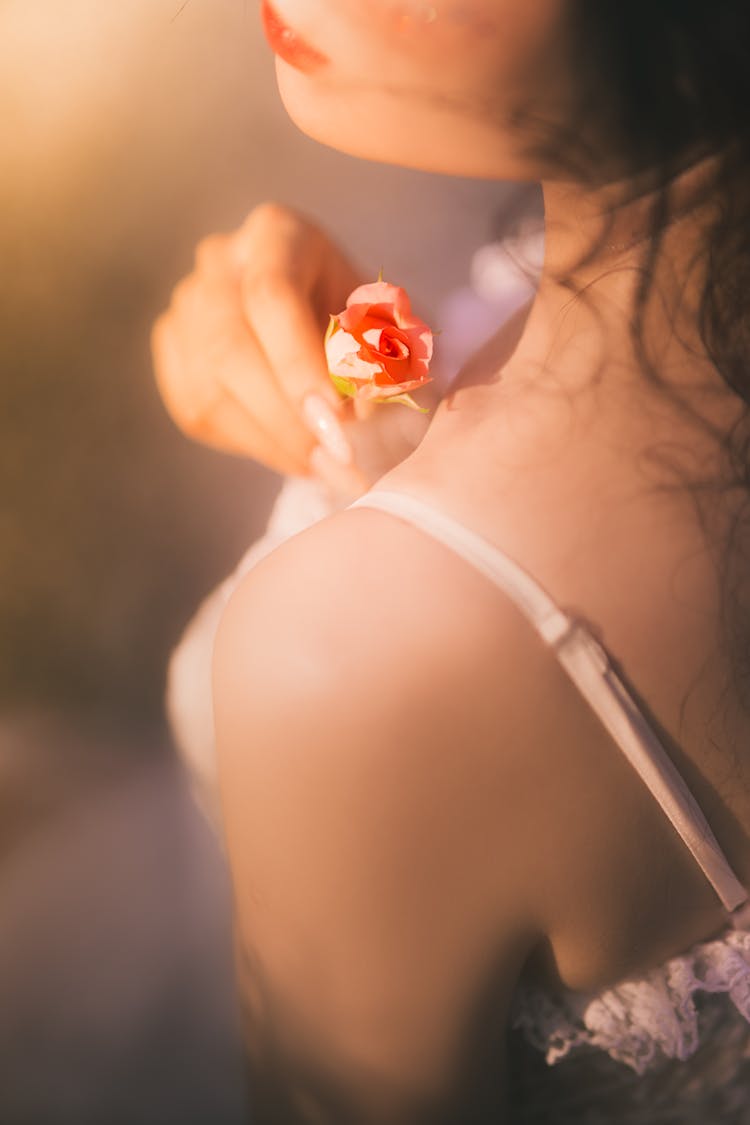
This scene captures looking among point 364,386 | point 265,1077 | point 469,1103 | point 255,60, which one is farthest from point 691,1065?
point 255,60

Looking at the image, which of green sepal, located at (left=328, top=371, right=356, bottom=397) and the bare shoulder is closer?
the bare shoulder

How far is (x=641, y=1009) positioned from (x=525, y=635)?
298mm

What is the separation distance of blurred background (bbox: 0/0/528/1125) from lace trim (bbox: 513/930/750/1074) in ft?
0.99

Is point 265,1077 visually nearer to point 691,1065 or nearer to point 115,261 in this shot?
point 691,1065

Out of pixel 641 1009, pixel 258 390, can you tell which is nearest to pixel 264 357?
pixel 258 390

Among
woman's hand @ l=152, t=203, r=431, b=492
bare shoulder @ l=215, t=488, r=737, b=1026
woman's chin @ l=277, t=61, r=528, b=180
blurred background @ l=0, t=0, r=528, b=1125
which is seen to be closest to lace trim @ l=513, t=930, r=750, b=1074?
bare shoulder @ l=215, t=488, r=737, b=1026

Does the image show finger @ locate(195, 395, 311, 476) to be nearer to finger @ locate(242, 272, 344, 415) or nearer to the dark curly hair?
finger @ locate(242, 272, 344, 415)

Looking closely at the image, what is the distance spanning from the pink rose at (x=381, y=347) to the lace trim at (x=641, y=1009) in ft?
1.37

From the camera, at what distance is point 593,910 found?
20.1 inches

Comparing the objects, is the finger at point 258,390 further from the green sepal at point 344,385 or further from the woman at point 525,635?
the woman at point 525,635

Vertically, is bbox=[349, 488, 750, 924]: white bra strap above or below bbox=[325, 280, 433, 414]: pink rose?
below

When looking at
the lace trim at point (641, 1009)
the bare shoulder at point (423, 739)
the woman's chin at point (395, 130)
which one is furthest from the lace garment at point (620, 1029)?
the woman's chin at point (395, 130)

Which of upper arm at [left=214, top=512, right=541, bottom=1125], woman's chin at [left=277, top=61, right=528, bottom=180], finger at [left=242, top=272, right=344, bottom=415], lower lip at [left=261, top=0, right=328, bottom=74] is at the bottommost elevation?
upper arm at [left=214, top=512, right=541, bottom=1125]

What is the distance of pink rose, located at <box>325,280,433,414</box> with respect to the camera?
62 centimetres
